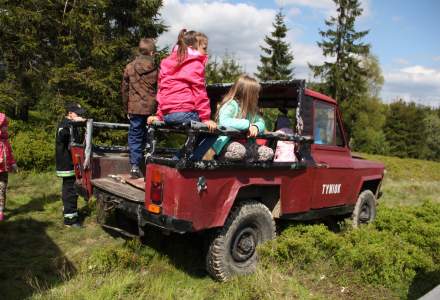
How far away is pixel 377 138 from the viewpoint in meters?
37.9

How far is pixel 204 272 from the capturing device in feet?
14.7

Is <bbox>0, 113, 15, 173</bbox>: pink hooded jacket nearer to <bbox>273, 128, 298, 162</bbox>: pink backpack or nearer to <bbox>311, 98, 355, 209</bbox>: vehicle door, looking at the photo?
<bbox>273, 128, 298, 162</bbox>: pink backpack

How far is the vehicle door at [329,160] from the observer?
5.13 m

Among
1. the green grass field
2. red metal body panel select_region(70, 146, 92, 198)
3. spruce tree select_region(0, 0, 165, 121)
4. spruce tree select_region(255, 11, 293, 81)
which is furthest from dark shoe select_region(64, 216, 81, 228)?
spruce tree select_region(255, 11, 293, 81)

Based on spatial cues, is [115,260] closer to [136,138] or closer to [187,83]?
[136,138]

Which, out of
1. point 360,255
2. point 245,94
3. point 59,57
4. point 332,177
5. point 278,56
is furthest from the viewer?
point 278,56

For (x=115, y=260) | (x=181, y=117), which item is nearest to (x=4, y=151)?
(x=115, y=260)

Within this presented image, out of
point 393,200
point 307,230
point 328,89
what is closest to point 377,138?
point 328,89

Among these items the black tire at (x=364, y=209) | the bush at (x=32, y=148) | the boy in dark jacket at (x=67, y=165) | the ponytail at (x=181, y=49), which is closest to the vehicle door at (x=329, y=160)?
the black tire at (x=364, y=209)

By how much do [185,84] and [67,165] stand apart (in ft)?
8.20

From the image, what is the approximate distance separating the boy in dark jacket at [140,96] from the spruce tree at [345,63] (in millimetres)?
27752

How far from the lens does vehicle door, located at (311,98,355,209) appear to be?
513cm

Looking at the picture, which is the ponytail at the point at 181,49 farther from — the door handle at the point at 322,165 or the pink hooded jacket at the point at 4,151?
the pink hooded jacket at the point at 4,151

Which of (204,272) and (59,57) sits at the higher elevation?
(59,57)
